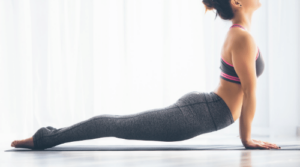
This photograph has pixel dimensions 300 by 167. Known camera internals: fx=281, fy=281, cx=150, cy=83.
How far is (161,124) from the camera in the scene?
127 centimetres

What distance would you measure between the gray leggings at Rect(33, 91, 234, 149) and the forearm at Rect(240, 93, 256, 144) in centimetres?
7

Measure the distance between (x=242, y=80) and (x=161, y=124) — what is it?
1.35 feet

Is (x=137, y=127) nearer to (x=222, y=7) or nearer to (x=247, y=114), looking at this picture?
(x=247, y=114)

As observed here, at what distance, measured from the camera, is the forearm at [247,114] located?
4.10 ft

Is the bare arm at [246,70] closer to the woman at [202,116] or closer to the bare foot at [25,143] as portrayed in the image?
the woman at [202,116]

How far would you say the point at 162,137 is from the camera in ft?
4.21

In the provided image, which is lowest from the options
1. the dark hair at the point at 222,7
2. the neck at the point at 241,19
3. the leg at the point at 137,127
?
the leg at the point at 137,127

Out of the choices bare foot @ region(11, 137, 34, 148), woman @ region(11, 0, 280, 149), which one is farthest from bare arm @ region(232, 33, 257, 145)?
bare foot @ region(11, 137, 34, 148)

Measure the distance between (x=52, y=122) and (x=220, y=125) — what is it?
1.66 m

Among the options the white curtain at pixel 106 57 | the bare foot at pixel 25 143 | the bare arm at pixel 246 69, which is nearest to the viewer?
the bare arm at pixel 246 69

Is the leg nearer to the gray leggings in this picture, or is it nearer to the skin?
the gray leggings

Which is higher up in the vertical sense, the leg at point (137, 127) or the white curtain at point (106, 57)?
the white curtain at point (106, 57)

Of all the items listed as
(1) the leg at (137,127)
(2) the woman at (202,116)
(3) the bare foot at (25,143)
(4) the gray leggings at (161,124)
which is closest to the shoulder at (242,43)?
(2) the woman at (202,116)

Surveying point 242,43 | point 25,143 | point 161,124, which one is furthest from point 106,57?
point 242,43
